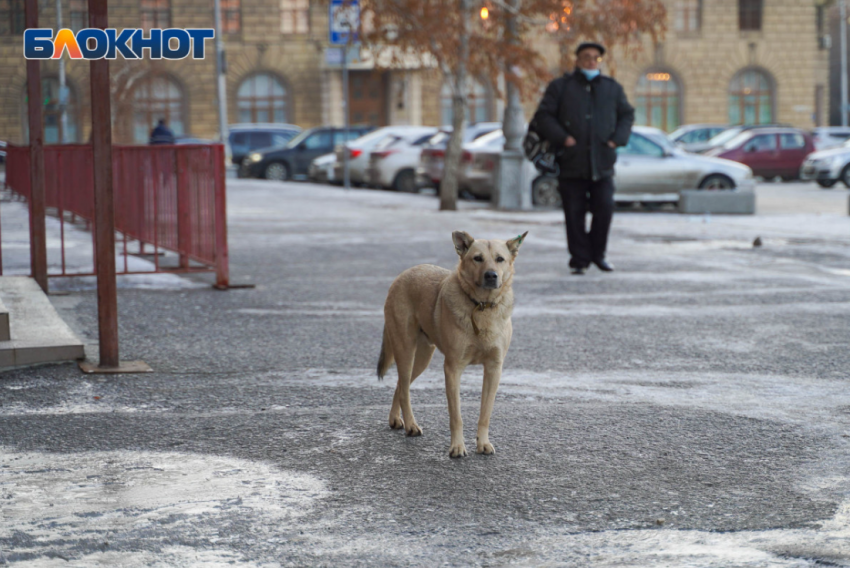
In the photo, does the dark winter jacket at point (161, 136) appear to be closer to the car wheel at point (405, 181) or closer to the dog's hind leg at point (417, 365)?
the car wheel at point (405, 181)

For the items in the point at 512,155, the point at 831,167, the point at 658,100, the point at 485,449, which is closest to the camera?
the point at 485,449

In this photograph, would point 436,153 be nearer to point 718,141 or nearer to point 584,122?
point 718,141

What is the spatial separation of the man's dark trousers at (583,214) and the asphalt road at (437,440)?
1.09 metres

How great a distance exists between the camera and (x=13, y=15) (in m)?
10.0

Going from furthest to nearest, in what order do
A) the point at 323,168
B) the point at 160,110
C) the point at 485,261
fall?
the point at 160,110, the point at 323,168, the point at 485,261

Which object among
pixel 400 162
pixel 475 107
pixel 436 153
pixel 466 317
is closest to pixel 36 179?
pixel 466 317

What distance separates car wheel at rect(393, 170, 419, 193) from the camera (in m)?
28.2

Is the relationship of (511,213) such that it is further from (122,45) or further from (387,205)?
(122,45)

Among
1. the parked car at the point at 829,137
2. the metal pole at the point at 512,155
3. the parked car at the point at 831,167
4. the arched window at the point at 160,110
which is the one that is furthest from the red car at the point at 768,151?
the arched window at the point at 160,110

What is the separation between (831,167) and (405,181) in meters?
9.93

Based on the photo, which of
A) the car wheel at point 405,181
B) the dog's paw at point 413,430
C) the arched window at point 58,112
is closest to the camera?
the dog's paw at point 413,430

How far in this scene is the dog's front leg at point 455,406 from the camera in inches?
185

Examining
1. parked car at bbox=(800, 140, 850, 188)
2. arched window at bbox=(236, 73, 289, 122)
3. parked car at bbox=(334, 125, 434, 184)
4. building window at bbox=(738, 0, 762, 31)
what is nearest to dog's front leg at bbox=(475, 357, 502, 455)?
parked car at bbox=(334, 125, 434, 184)

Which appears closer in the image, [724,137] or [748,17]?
[724,137]
